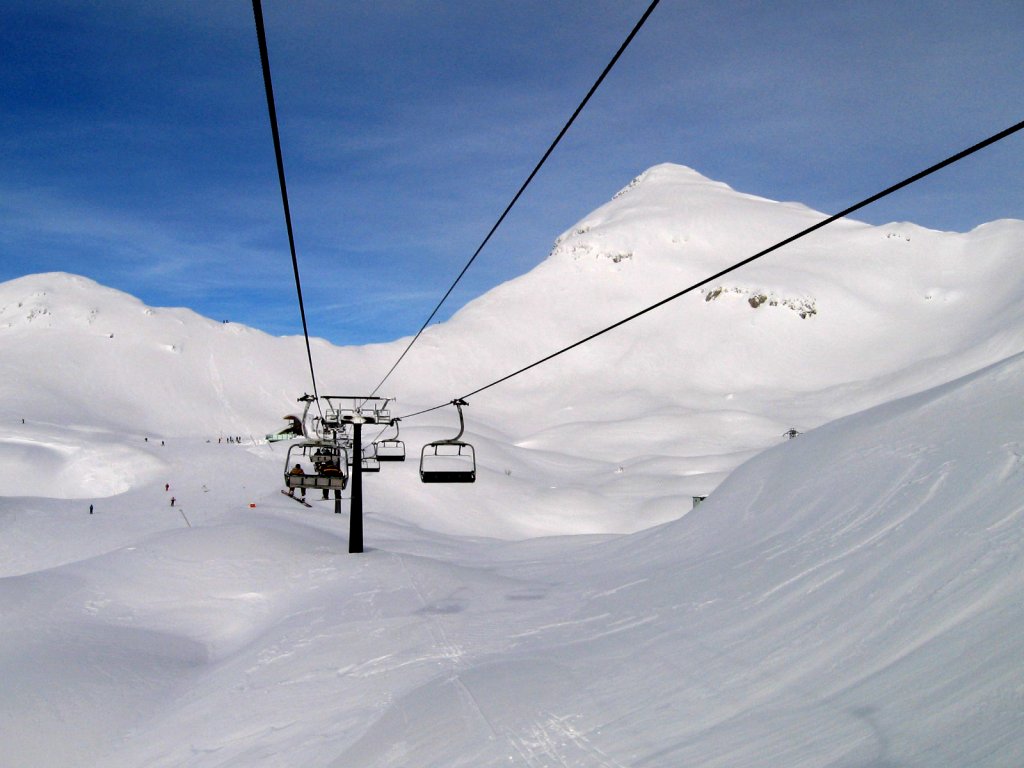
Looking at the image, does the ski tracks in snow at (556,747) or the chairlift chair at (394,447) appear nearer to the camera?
the ski tracks in snow at (556,747)

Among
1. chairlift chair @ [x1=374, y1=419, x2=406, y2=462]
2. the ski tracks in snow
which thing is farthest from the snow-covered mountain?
chairlift chair @ [x1=374, y1=419, x2=406, y2=462]

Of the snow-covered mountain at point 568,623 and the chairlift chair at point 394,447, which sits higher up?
the chairlift chair at point 394,447

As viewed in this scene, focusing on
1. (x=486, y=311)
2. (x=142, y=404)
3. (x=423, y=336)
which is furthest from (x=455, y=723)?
(x=486, y=311)

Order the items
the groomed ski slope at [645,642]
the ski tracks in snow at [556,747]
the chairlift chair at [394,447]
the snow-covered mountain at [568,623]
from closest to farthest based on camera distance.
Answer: the groomed ski slope at [645,642], the snow-covered mountain at [568,623], the ski tracks in snow at [556,747], the chairlift chair at [394,447]

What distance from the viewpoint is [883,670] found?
6.71 meters

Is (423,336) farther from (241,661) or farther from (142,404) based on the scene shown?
(241,661)

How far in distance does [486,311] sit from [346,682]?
145278mm

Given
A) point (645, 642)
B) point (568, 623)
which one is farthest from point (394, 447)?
point (645, 642)

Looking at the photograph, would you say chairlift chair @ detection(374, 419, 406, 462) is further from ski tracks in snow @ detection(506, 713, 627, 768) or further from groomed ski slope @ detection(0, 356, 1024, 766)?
ski tracks in snow @ detection(506, 713, 627, 768)

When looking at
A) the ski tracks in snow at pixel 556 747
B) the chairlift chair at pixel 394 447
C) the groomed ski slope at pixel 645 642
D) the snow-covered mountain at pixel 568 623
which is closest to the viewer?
the groomed ski slope at pixel 645 642

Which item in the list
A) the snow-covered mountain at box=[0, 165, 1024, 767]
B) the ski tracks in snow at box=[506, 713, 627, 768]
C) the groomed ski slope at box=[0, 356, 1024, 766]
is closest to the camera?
the groomed ski slope at box=[0, 356, 1024, 766]

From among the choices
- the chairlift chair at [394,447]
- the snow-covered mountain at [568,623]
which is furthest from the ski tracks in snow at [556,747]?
the chairlift chair at [394,447]

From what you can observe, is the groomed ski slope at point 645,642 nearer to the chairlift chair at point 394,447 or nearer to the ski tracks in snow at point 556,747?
the ski tracks in snow at point 556,747

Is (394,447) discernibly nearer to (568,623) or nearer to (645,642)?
(568,623)
